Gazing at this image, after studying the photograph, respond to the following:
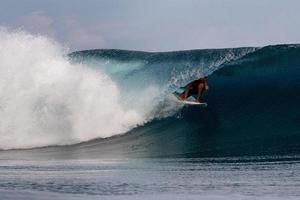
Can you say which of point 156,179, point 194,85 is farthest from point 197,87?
point 156,179

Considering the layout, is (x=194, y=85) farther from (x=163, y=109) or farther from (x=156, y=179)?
(x=156, y=179)

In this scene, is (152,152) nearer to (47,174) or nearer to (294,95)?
(47,174)

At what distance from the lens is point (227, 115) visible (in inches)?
823

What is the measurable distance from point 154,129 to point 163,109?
1.84 metres

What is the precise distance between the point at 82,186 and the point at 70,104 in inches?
459

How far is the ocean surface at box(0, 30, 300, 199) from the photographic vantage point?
10.5m

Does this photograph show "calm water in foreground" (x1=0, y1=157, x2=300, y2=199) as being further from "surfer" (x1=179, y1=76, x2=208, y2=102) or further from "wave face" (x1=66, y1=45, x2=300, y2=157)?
"surfer" (x1=179, y1=76, x2=208, y2=102)

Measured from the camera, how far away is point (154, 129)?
2039 cm

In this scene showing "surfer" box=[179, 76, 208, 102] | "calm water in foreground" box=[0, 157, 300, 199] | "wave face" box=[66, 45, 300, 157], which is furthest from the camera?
"surfer" box=[179, 76, 208, 102]

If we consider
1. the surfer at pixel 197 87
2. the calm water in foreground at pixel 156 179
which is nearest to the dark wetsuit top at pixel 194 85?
the surfer at pixel 197 87

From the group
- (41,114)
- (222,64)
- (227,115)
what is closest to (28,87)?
(41,114)

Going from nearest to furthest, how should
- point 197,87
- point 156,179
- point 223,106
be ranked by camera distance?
1. point 156,179
2. point 197,87
3. point 223,106

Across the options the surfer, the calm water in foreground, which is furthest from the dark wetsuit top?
the calm water in foreground

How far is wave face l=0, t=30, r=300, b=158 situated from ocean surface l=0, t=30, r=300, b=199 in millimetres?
37
